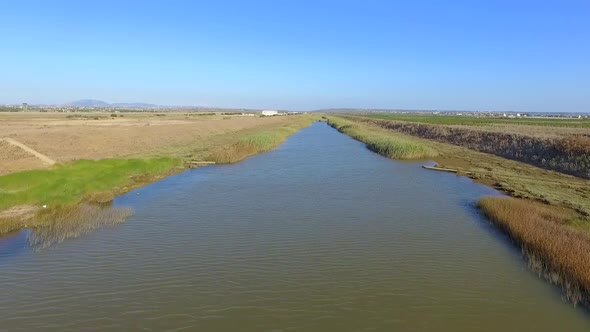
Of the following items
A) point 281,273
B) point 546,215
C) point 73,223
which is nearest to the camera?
point 281,273

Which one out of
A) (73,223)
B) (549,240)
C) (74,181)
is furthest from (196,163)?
(549,240)

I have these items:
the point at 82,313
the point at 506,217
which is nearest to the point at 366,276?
the point at 82,313

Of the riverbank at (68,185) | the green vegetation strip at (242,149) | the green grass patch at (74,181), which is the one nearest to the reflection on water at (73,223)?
the riverbank at (68,185)

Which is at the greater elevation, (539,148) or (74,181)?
(539,148)

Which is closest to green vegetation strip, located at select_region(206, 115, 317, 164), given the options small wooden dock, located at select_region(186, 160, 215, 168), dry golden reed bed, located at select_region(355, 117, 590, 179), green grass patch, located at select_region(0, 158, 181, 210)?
small wooden dock, located at select_region(186, 160, 215, 168)

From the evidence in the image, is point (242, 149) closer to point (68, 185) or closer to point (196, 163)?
point (196, 163)

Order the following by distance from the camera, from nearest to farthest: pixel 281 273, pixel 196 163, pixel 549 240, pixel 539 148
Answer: pixel 281 273 → pixel 549 240 → pixel 196 163 → pixel 539 148
